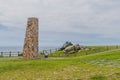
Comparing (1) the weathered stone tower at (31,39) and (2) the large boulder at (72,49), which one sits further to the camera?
(2) the large boulder at (72,49)

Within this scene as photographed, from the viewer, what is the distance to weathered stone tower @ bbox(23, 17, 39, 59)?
44.4 m

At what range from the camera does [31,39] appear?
146 feet

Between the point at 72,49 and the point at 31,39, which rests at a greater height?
the point at 31,39

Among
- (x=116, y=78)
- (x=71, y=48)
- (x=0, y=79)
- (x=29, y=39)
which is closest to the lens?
(x=116, y=78)

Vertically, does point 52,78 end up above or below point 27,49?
below

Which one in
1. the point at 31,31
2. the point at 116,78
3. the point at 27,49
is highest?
the point at 31,31

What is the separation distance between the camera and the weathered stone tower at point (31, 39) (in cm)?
4444

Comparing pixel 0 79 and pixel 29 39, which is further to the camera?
pixel 29 39

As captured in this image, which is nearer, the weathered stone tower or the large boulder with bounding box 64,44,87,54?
the weathered stone tower

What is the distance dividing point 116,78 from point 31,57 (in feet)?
81.9

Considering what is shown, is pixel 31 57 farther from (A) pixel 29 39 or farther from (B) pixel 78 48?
(B) pixel 78 48

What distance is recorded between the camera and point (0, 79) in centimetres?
2258

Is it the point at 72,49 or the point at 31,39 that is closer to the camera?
the point at 31,39

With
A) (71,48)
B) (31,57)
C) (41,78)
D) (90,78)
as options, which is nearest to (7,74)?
(41,78)
